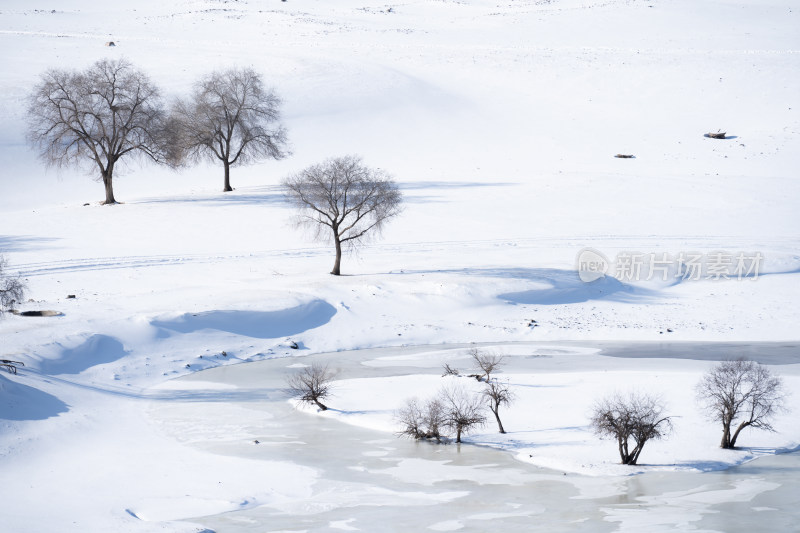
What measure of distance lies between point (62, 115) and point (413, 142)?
28.9 metres

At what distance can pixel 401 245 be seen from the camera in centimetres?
5178

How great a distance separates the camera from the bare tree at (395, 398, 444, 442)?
2552cm

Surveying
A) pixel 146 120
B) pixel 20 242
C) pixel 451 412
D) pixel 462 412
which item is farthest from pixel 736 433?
pixel 146 120

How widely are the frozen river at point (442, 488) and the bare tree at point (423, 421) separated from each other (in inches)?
15.5

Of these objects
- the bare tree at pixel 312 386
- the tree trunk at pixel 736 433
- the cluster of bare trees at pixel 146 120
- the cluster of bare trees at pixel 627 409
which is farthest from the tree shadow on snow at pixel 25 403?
the cluster of bare trees at pixel 146 120

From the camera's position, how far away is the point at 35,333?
34062 millimetres

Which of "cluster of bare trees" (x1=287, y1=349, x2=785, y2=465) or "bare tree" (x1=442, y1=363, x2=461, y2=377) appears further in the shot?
"bare tree" (x1=442, y1=363, x2=461, y2=377)

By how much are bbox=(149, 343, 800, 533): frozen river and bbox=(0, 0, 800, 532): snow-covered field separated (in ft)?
1.15

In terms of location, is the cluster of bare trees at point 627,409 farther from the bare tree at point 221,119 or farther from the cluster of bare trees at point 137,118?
the bare tree at point 221,119

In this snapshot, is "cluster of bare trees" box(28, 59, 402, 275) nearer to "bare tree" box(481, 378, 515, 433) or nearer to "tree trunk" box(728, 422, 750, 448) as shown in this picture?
"bare tree" box(481, 378, 515, 433)

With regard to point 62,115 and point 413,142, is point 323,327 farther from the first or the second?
point 413,142

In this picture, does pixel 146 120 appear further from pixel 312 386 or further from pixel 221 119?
pixel 312 386

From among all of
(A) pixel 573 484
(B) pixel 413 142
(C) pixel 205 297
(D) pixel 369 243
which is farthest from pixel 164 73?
(A) pixel 573 484

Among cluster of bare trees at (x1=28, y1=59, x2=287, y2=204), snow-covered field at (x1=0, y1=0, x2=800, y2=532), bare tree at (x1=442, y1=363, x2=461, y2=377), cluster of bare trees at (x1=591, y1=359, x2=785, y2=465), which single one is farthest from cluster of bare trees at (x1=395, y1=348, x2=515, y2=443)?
cluster of bare trees at (x1=28, y1=59, x2=287, y2=204)
